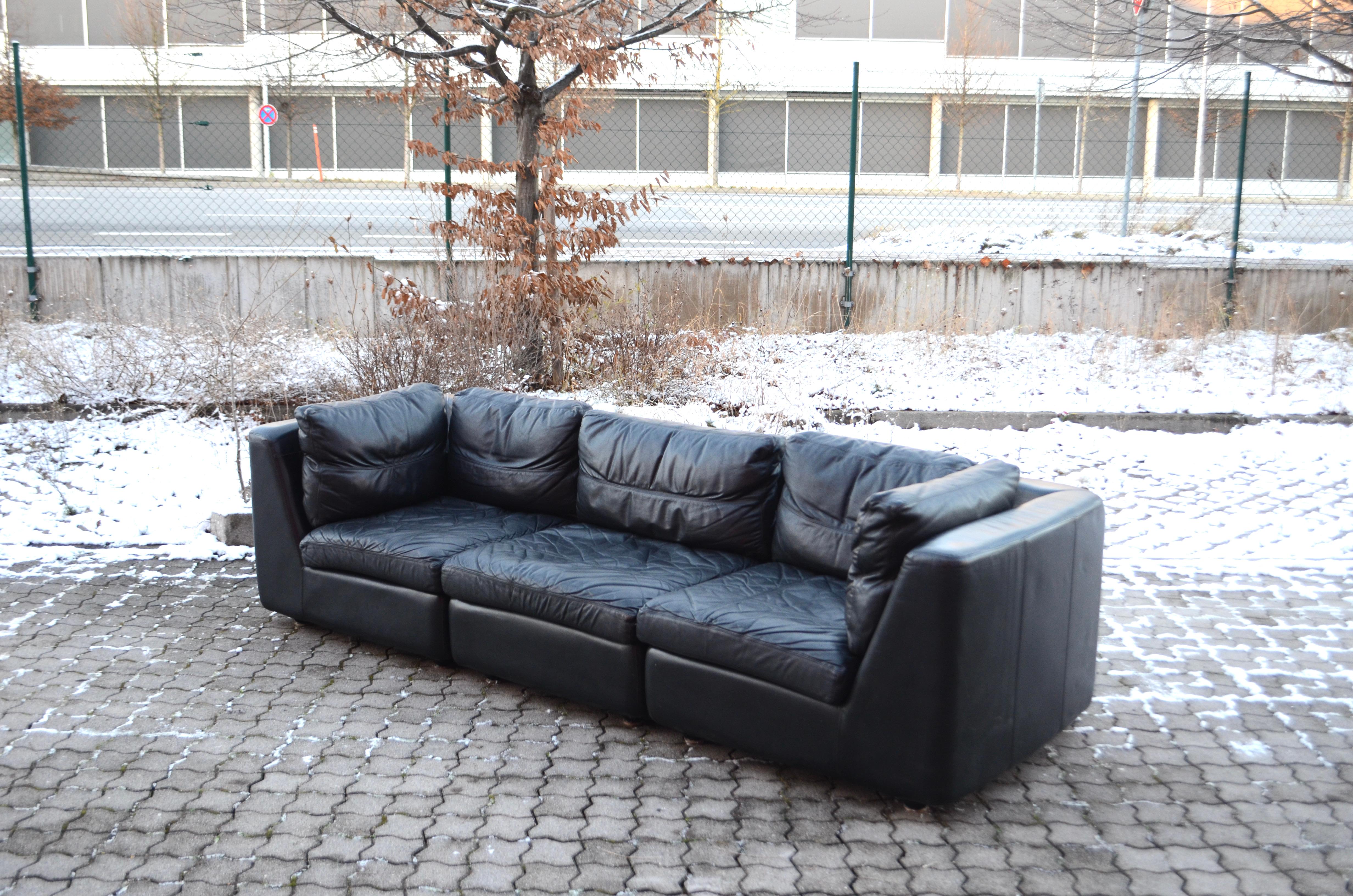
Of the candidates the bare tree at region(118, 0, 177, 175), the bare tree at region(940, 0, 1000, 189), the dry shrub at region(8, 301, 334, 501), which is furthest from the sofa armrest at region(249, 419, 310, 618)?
the bare tree at region(118, 0, 177, 175)

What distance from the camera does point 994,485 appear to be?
13.4 ft

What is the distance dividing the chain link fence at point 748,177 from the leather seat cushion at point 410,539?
4.05 metres

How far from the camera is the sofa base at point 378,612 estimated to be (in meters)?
4.76

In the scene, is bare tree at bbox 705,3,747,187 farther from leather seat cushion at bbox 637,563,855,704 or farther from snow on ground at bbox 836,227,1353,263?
leather seat cushion at bbox 637,563,855,704

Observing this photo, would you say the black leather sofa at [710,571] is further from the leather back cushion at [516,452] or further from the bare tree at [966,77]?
the bare tree at [966,77]

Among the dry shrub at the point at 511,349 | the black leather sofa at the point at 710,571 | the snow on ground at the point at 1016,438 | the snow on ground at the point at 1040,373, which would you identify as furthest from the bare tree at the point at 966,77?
the black leather sofa at the point at 710,571

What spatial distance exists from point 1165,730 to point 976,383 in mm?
5177

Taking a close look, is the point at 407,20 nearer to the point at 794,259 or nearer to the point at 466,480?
the point at 794,259

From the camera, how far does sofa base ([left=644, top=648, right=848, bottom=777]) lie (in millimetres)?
3750

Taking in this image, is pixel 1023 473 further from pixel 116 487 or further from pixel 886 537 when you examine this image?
pixel 116 487

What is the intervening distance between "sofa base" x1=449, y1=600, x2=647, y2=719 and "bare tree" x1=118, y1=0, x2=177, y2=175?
24.4 m

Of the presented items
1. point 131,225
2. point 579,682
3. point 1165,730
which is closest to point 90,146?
point 131,225

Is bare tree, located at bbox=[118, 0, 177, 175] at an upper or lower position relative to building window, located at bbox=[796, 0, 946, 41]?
lower

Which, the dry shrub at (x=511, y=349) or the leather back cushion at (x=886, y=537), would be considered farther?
the dry shrub at (x=511, y=349)
